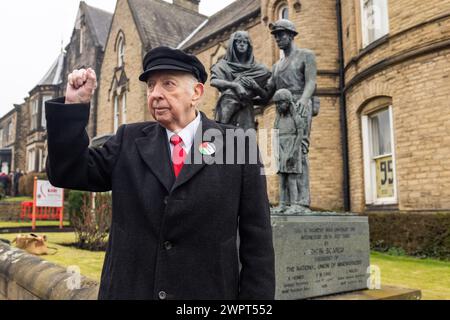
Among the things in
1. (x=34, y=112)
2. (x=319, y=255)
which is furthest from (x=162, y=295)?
(x=34, y=112)

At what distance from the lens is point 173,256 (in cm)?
174

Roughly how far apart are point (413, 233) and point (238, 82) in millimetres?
6189

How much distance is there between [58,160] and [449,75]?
9948 millimetres

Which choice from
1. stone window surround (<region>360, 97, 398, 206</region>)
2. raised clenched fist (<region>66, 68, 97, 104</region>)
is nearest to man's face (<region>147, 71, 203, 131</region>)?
raised clenched fist (<region>66, 68, 97, 104</region>)

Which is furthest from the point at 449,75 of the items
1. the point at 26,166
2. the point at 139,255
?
the point at 26,166

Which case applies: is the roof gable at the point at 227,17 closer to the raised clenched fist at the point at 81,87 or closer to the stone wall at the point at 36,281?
the stone wall at the point at 36,281

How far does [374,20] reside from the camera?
1202 centimetres

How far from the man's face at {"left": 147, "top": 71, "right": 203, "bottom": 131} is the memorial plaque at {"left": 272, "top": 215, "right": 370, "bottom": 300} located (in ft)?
8.83

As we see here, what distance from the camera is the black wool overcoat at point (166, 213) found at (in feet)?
5.60

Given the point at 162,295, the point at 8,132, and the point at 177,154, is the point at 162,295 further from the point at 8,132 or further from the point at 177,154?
the point at 8,132

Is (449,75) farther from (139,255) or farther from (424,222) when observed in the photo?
(139,255)

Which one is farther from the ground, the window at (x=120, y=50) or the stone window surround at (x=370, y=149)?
the window at (x=120, y=50)

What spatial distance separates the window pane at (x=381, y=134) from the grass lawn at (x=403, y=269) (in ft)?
11.9

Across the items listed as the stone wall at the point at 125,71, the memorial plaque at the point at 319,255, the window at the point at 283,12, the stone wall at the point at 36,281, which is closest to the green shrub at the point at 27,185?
the stone wall at the point at 125,71
